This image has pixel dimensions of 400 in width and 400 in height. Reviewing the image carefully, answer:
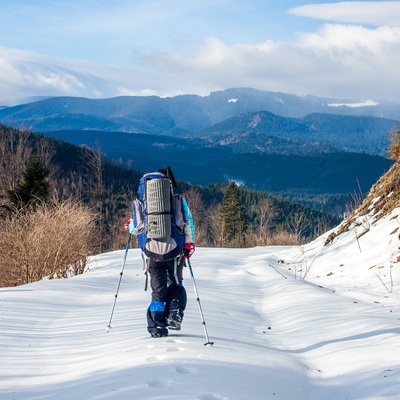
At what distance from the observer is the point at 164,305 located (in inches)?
224

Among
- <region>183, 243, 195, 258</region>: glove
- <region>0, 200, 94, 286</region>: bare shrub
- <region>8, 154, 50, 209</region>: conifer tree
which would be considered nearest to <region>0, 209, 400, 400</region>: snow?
<region>183, 243, 195, 258</region>: glove

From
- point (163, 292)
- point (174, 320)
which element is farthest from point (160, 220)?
point (174, 320)

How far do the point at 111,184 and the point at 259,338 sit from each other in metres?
114

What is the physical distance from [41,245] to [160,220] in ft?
26.4

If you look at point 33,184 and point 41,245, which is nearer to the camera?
point 41,245

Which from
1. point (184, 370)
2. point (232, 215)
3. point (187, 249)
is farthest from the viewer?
point (232, 215)

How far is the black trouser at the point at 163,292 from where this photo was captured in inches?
220

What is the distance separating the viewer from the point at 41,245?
41.9 feet

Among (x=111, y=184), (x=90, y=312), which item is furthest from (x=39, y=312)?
(x=111, y=184)

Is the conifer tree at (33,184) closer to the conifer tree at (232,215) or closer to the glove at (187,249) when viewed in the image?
the glove at (187,249)

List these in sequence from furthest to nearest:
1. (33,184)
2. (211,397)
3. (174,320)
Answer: (33,184) → (174,320) → (211,397)

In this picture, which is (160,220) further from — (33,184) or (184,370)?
(33,184)

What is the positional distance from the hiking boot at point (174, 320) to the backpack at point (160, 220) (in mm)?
626

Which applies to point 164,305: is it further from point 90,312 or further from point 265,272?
point 265,272
